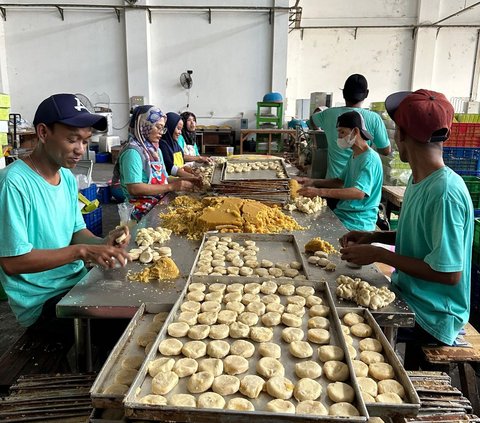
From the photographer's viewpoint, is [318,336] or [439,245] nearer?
[318,336]

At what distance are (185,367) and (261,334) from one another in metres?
0.31

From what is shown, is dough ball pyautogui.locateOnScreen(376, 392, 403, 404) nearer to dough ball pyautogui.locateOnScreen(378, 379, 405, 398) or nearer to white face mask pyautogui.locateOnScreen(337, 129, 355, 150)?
dough ball pyautogui.locateOnScreen(378, 379, 405, 398)

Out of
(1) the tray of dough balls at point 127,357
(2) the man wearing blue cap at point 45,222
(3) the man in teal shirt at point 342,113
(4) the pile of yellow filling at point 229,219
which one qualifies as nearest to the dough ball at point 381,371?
(1) the tray of dough balls at point 127,357

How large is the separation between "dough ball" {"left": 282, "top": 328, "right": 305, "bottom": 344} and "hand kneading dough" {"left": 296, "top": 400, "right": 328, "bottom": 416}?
0.29 metres

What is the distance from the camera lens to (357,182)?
10.2 ft

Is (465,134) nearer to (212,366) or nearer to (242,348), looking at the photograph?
(242,348)

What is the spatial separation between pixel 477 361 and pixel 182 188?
2.52 metres

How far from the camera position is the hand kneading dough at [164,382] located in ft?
3.65

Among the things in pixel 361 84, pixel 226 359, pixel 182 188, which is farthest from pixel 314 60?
pixel 226 359

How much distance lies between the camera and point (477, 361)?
1.96 meters

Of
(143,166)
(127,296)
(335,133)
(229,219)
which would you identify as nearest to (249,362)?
(127,296)

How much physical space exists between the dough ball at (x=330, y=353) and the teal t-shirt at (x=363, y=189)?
2.00 metres

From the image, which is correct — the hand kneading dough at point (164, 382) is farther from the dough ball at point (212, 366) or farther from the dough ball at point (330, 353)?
the dough ball at point (330, 353)

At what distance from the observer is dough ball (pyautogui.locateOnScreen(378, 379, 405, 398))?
1.16m
